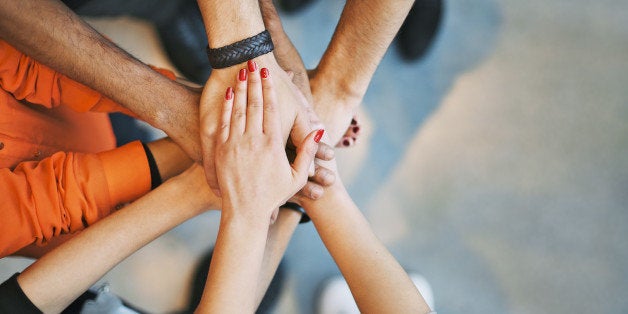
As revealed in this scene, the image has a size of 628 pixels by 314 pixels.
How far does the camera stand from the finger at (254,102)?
2.29ft

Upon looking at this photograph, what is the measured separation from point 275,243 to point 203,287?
31 cm

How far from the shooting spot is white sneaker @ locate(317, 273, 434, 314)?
992 millimetres

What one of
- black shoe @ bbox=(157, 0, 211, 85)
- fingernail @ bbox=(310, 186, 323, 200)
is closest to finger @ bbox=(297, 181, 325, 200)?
fingernail @ bbox=(310, 186, 323, 200)

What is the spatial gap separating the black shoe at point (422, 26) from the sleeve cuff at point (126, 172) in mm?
621

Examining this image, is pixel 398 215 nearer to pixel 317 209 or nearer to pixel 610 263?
Result: pixel 317 209

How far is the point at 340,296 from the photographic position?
1.00m

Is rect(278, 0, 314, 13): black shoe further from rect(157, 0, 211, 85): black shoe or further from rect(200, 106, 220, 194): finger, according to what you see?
rect(200, 106, 220, 194): finger

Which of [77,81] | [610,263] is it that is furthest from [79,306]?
[610,263]

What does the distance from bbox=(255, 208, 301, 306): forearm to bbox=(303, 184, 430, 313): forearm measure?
6 cm

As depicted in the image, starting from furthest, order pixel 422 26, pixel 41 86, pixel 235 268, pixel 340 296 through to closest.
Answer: pixel 422 26
pixel 340 296
pixel 41 86
pixel 235 268

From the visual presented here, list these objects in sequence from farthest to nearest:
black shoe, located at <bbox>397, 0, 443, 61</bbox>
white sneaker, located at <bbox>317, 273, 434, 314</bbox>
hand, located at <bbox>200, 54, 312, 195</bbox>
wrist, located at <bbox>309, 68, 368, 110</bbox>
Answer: black shoe, located at <bbox>397, 0, 443, 61</bbox>, white sneaker, located at <bbox>317, 273, 434, 314</bbox>, wrist, located at <bbox>309, 68, 368, 110</bbox>, hand, located at <bbox>200, 54, 312, 195</bbox>

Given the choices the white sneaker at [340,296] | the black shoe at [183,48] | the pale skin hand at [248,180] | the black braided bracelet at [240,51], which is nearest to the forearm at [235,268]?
the pale skin hand at [248,180]

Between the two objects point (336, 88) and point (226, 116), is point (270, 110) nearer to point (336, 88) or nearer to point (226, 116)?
point (226, 116)

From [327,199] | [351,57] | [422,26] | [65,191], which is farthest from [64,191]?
[422,26]
